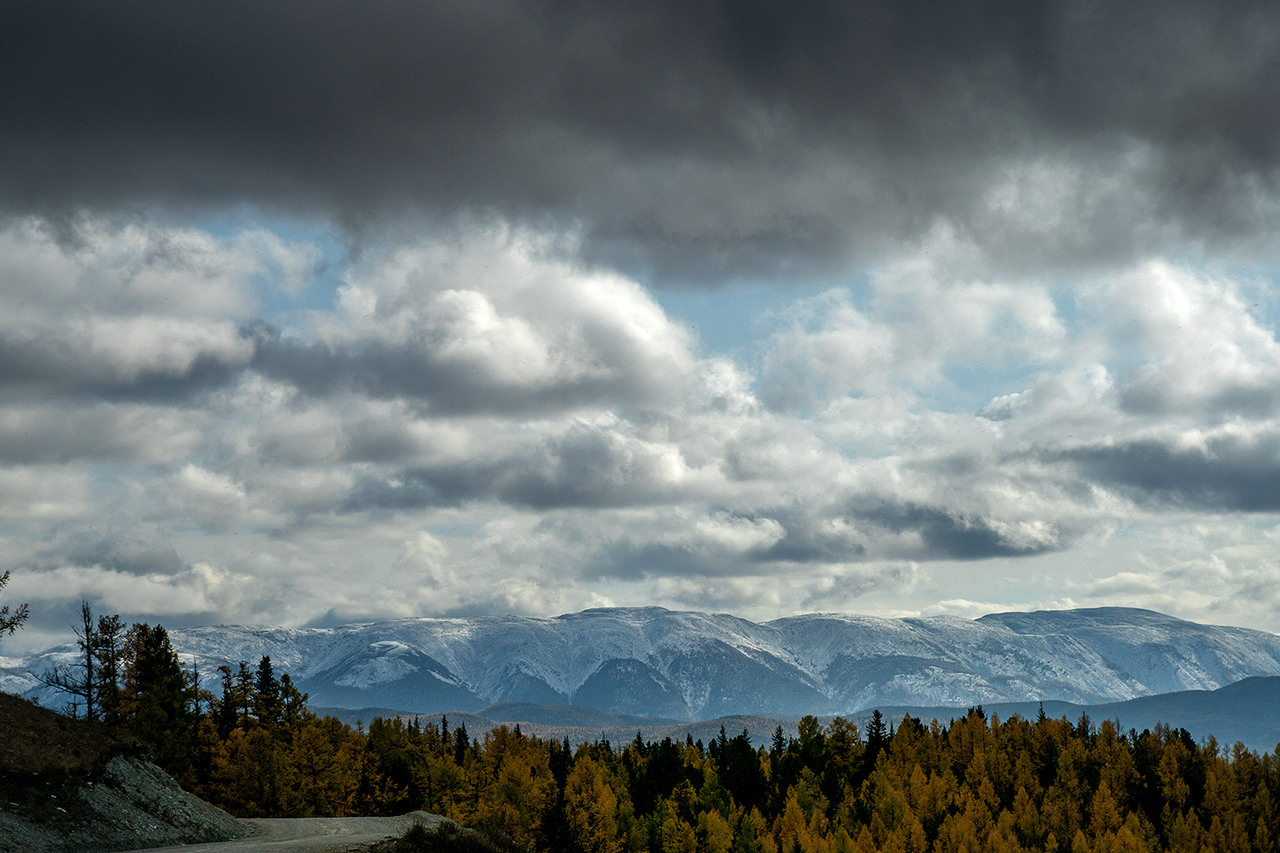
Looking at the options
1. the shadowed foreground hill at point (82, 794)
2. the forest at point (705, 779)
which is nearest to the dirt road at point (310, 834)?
the shadowed foreground hill at point (82, 794)

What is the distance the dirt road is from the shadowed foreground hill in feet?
9.20

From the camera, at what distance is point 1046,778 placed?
178 metres

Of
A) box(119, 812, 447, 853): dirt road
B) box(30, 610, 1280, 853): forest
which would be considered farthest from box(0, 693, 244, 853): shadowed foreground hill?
box(30, 610, 1280, 853): forest

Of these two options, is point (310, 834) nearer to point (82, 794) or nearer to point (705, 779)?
point (82, 794)

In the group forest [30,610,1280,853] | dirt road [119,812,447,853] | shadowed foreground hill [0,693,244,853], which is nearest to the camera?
dirt road [119,812,447,853]

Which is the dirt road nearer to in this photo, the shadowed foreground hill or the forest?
the shadowed foreground hill

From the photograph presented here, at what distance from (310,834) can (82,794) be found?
16.3m

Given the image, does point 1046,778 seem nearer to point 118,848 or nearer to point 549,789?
point 549,789

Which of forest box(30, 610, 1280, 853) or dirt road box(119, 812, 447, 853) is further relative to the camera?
forest box(30, 610, 1280, 853)

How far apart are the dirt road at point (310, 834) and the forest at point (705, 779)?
75.2 ft

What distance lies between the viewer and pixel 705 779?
526 ft

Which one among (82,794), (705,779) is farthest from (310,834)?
(705,779)

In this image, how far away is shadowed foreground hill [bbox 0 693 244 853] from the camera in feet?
183

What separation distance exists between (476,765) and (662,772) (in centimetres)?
3575
